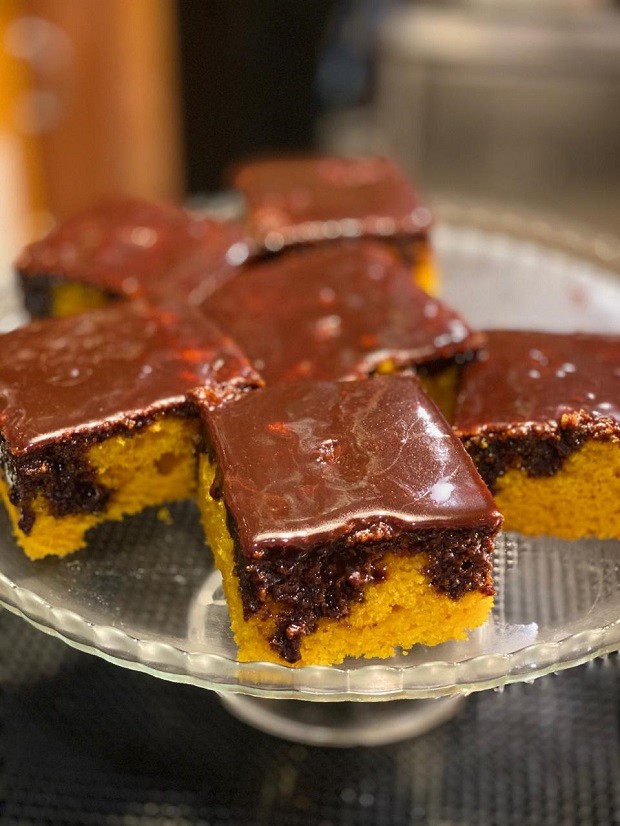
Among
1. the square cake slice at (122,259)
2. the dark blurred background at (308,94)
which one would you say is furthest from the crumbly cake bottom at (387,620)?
the dark blurred background at (308,94)

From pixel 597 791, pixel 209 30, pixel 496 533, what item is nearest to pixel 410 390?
pixel 496 533

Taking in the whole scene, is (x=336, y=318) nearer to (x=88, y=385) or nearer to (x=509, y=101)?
(x=88, y=385)

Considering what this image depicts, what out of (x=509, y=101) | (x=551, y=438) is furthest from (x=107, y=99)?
(x=551, y=438)

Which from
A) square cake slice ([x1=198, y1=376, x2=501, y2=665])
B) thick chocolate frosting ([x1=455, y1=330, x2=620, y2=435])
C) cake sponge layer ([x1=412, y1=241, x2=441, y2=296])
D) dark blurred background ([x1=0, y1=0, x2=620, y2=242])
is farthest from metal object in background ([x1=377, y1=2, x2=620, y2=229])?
square cake slice ([x1=198, y1=376, x2=501, y2=665])

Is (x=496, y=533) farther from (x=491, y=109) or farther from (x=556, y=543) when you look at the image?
Result: (x=491, y=109)

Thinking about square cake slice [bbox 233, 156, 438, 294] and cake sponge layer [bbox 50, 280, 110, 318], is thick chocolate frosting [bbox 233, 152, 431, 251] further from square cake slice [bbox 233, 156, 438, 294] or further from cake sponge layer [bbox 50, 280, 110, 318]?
cake sponge layer [bbox 50, 280, 110, 318]

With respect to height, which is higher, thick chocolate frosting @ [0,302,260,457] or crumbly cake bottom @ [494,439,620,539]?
thick chocolate frosting @ [0,302,260,457]

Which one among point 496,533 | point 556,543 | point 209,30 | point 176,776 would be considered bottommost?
point 176,776
